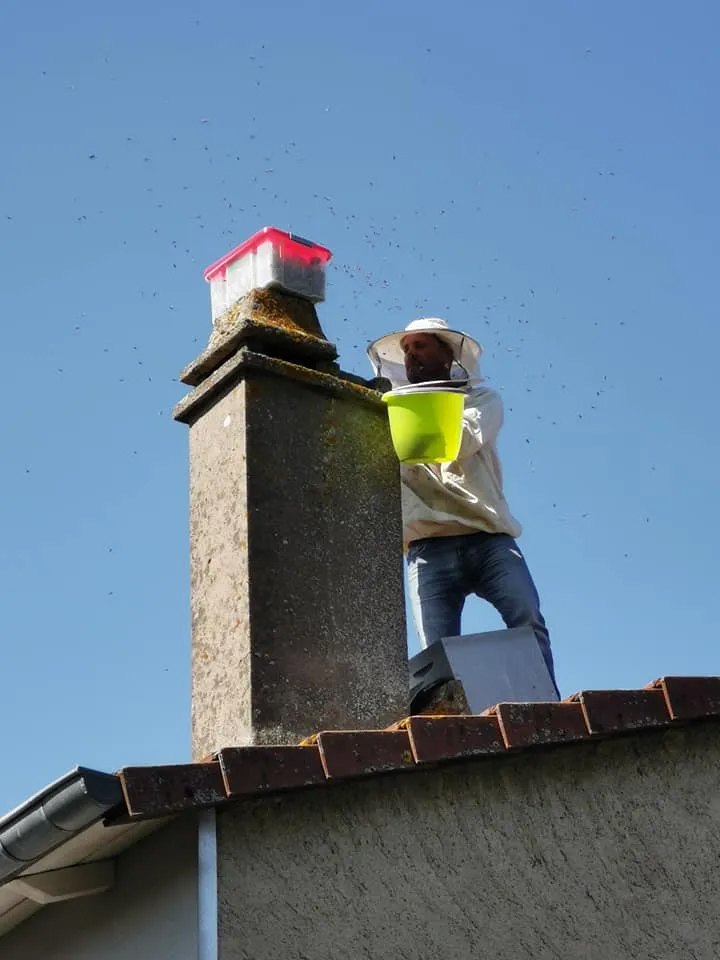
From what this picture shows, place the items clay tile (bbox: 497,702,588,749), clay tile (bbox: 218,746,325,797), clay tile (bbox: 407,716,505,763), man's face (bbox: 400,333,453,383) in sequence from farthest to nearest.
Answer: man's face (bbox: 400,333,453,383) < clay tile (bbox: 497,702,588,749) < clay tile (bbox: 407,716,505,763) < clay tile (bbox: 218,746,325,797)

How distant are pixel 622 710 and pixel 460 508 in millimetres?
1500

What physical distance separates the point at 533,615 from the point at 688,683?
3.64 ft

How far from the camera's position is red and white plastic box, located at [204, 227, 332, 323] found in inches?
212

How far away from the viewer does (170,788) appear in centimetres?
378

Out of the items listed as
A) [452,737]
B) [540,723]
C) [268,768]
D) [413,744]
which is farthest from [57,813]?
[540,723]

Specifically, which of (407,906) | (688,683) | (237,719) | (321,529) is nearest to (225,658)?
(237,719)

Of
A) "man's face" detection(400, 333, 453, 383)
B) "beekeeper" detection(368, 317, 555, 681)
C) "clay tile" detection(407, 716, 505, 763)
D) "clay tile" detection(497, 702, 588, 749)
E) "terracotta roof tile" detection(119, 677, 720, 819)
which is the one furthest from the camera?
"beekeeper" detection(368, 317, 555, 681)

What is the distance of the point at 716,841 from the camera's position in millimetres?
5023

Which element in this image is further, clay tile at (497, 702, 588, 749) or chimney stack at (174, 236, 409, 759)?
chimney stack at (174, 236, 409, 759)

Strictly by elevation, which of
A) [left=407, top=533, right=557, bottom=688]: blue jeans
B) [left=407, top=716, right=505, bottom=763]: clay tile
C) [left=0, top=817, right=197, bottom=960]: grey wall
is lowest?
[left=0, top=817, right=197, bottom=960]: grey wall

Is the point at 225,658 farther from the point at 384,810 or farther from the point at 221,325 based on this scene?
the point at 221,325

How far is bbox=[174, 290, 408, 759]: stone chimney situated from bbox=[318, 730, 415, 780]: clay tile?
1.46ft

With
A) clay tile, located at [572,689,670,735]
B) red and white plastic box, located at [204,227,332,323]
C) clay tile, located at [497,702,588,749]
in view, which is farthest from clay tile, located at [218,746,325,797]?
red and white plastic box, located at [204,227,332,323]

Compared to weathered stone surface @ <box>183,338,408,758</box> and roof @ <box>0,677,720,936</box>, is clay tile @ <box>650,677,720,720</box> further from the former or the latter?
weathered stone surface @ <box>183,338,408,758</box>
